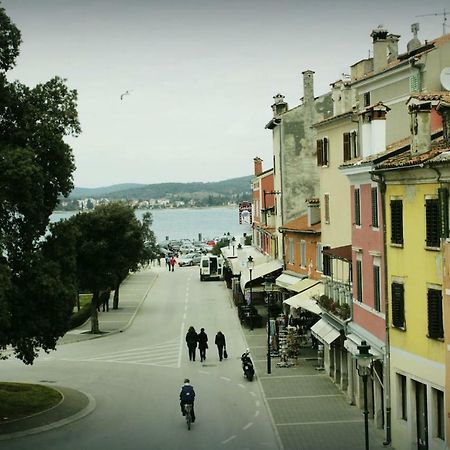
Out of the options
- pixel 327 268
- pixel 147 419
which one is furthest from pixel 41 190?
pixel 327 268

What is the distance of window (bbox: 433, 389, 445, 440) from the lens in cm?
2262

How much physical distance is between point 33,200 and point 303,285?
24.6m

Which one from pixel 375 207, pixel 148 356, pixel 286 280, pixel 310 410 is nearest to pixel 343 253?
pixel 375 207

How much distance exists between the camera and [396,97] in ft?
110

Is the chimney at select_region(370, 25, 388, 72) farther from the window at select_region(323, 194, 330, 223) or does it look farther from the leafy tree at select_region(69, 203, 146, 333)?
the leafy tree at select_region(69, 203, 146, 333)

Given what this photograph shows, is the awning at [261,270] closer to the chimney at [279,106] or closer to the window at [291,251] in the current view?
the window at [291,251]

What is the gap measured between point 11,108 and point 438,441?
16.7 metres

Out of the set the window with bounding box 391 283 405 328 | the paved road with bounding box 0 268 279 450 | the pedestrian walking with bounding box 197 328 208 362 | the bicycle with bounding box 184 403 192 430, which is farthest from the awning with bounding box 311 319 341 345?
the window with bounding box 391 283 405 328

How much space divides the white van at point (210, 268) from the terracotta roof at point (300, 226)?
2381 centimetres

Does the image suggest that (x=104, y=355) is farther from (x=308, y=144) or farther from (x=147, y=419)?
(x=308, y=144)

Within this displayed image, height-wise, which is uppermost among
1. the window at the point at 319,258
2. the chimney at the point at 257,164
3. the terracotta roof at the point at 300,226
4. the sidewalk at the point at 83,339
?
the chimney at the point at 257,164

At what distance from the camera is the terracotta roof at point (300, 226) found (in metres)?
49.7

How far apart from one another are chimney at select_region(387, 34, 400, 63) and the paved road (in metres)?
15.2

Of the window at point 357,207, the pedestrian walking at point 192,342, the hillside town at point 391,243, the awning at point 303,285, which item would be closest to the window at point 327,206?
the hillside town at point 391,243
